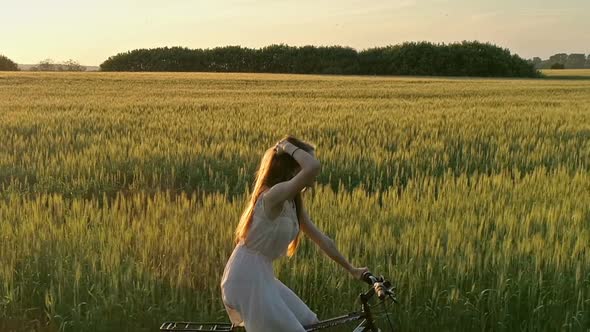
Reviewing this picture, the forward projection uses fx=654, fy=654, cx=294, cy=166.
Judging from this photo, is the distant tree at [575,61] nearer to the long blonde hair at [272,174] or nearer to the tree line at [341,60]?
the tree line at [341,60]

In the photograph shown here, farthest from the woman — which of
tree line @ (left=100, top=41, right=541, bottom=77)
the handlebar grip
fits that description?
tree line @ (left=100, top=41, right=541, bottom=77)

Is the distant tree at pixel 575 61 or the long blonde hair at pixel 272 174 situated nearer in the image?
the long blonde hair at pixel 272 174

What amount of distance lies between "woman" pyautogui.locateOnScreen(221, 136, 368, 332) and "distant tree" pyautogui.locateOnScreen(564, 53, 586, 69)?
12378 cm

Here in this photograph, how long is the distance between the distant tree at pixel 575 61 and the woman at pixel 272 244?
406 feet

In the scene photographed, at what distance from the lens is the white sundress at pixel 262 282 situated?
240 cm

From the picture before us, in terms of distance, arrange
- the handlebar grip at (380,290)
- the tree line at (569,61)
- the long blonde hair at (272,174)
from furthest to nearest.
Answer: the tree line at (569,61)
the long blonde hair at (272,174)
the handlebar grip at (380,290)

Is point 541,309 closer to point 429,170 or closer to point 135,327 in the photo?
point 135,327

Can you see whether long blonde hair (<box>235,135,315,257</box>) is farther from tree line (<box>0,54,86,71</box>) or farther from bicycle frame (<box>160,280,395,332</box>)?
tree line (<box>0,54,86,71</box>)

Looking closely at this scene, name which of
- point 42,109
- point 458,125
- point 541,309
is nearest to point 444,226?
point 541,309

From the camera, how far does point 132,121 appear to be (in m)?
11.9

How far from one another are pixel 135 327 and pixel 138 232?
3.02ft

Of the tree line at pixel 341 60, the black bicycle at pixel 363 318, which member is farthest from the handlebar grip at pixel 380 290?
the tree line at pixel 341 60

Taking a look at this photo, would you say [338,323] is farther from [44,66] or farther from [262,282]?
[44,66]

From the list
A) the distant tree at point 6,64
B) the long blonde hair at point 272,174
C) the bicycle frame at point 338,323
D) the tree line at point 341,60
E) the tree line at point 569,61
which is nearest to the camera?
the bicycle frame at point 338,323
